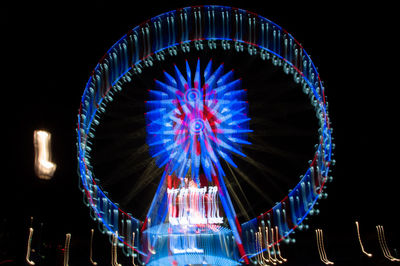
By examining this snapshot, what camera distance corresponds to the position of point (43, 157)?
7824 mm

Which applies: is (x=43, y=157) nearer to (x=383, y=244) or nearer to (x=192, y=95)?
(x=192, y=95)

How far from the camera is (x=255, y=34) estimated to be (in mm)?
13664

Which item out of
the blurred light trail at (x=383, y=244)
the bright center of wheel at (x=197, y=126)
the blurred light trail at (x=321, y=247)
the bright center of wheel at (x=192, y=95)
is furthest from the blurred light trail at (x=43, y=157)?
the blurred light trail at (x=383, y=244)

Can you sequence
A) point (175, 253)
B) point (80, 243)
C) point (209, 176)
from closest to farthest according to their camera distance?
point (175, 253), point (209, 176), point (80, 243)

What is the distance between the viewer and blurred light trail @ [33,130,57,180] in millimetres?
7621

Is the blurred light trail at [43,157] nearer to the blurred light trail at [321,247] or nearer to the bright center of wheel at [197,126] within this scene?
the bright center of wheel at [197,126]

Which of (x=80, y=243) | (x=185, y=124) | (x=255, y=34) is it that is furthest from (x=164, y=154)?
(x=80, y=243)

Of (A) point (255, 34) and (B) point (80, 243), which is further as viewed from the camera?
(B) point (80, 243)

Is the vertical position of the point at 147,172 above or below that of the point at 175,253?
above

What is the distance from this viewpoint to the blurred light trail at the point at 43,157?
7621 mm

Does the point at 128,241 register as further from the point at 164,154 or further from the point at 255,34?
the point at 255,34

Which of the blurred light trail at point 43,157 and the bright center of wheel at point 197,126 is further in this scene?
the bright center of wheel at point 197,126

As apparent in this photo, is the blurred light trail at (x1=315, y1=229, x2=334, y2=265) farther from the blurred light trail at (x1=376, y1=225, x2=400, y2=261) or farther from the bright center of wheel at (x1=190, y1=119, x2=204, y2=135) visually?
the bright center of wheel at (x1=190, y1=119, x2=204, y2=135)

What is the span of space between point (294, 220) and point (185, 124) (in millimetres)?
4445
